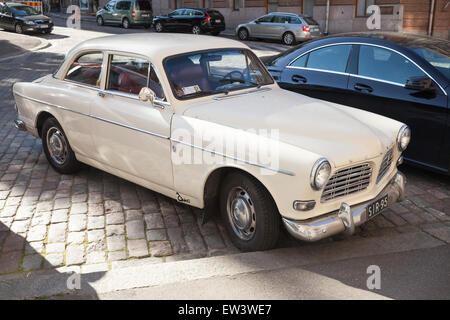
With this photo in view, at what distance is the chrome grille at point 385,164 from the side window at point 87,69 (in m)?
3.09

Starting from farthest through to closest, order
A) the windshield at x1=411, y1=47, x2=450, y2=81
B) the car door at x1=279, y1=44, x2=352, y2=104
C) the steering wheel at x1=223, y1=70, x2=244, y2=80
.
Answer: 1. the car door at x1=279, y1=44, x2=352, y2=104
2. the windshield at x1=411, y1=47, x2=450, y2=81
3. the steering wheel at x1=223, y1=70, x2=244, y2=80

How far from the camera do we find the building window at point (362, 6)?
26.0 metres

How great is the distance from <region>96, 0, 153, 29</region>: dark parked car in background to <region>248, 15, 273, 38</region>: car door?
9329 millimetres

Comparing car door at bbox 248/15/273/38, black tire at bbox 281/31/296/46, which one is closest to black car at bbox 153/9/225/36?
car door at bbox 248/15/273/38

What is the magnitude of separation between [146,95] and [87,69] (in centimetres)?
137

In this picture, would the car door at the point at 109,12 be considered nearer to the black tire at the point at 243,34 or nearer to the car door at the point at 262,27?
the black tire at the point at 243,34

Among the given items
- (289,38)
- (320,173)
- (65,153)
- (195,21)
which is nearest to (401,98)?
(320,173)

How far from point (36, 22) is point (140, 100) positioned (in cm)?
2338

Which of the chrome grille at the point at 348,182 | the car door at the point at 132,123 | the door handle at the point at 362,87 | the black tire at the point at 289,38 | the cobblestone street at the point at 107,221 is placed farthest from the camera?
the black tire at the point at 289,38

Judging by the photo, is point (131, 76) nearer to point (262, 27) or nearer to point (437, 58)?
point (437, 58)

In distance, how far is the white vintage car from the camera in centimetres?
384

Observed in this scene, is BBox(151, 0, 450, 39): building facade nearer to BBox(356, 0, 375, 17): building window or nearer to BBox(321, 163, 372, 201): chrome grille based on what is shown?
BBox(356, 0, 375, 17): building window

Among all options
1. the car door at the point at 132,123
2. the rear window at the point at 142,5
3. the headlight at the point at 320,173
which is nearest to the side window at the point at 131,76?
the car door at the point at 132,123
